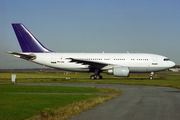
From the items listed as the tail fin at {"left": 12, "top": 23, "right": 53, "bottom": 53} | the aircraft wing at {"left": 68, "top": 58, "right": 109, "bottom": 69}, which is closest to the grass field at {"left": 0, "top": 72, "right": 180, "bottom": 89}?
the aircraft wing at {"left": 68, "top": 58, "right": 109, "bottom": 69}

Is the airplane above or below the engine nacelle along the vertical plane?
above

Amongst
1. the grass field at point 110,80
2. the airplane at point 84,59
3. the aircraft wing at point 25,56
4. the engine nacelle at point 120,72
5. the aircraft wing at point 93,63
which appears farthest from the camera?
the airplane at point 84,59

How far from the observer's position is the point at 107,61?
123 ft

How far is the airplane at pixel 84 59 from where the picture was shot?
37031 millimetres

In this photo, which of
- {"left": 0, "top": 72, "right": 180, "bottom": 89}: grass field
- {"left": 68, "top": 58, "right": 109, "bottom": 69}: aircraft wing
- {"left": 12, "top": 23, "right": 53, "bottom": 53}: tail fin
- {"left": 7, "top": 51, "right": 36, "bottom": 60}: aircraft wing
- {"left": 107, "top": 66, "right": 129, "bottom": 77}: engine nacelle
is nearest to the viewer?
{"left": 0, "top": 72, "right": 180, "bottom": 89}: grass field

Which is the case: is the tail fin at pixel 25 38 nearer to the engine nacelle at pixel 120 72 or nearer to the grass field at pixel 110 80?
the grass field at pixel 110 80

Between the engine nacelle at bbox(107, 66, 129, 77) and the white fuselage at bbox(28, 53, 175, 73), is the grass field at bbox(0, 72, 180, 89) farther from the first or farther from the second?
the white fuselage at bbox(28, 53, 175, 73)

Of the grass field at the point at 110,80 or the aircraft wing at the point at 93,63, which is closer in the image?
the grass field at the point at 110,80

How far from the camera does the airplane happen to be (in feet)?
121

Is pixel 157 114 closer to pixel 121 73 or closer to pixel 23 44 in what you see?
pixel 121 73

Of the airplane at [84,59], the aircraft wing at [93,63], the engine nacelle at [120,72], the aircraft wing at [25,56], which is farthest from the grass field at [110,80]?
the aircraft wing at [25,56]

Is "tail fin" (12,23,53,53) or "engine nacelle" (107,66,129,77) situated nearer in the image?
"engine nacelle" (107,66,129,77)

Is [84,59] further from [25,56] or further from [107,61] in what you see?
[25,56]

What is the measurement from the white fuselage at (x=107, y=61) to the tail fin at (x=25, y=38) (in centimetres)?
145
